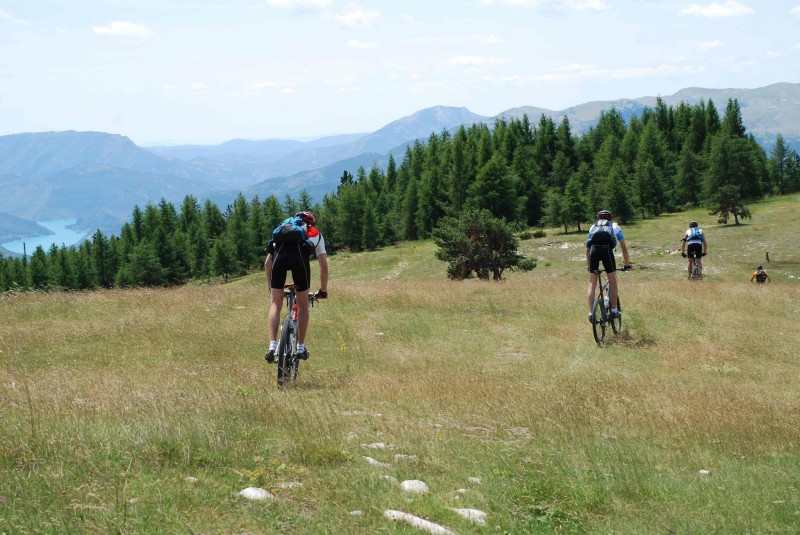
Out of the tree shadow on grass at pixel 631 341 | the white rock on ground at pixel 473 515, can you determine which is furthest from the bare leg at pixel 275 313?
the tree shadow on grass at pixel 631 341

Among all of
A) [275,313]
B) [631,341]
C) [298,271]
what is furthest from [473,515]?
[631,341]

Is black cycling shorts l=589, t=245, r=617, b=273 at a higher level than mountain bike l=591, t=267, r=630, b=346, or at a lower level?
higher

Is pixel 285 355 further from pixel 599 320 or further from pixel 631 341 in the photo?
pixel 631 341

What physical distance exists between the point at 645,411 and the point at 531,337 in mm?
6698

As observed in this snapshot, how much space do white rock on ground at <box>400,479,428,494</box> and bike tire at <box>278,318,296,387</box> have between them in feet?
16.9

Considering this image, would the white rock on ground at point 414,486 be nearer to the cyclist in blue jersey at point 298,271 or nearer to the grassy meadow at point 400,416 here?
the grassy meadow at point 400,416

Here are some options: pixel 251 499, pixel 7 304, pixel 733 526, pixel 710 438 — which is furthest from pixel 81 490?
pixel 7 304

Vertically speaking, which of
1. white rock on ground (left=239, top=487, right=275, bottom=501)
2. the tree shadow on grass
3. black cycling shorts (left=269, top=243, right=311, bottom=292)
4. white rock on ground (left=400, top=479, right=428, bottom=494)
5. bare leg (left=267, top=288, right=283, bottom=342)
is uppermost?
black cycling shorts (left=269, top=243, right=311, bottom=292)

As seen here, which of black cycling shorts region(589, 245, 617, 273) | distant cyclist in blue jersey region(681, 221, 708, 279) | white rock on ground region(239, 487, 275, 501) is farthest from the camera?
→ distant cyclist in blue jersey region(681, 221, 708, 279)

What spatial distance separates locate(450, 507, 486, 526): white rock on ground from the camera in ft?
17.1

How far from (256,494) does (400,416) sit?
3798 mm

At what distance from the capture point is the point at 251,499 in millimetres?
5125

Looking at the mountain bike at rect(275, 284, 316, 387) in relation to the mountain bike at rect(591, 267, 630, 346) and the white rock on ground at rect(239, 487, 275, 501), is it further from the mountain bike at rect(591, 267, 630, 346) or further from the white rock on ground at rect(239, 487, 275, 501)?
the mountain bike at rect(591, 267, 630, 346)

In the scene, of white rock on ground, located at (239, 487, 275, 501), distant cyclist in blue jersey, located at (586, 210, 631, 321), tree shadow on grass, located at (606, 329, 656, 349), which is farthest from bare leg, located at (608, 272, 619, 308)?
white rock on ground, located at (239, 487, 275, 501)
